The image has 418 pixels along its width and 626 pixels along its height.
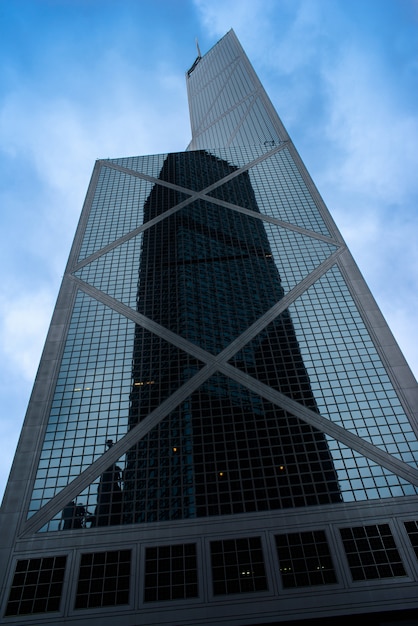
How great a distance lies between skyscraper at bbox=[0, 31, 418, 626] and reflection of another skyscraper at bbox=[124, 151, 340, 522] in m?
0.13

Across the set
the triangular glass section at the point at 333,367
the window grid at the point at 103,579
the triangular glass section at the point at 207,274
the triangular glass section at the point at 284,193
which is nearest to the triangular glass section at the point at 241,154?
the triangular glass section at the point at 284,193

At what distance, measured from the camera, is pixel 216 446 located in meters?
32.1

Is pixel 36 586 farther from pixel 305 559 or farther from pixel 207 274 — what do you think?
pixel 207 274

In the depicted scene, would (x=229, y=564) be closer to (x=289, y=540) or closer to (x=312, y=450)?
(x=289, y=540)

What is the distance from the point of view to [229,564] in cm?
2642

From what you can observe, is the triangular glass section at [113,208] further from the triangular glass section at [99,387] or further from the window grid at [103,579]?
the window grid at [103,579]

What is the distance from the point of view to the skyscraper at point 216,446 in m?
25.5

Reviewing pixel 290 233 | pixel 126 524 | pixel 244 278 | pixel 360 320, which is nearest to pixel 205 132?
pixel 290 233

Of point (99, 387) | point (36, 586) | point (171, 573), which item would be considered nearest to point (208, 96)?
point (99, 387)

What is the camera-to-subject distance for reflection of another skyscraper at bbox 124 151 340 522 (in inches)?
1162

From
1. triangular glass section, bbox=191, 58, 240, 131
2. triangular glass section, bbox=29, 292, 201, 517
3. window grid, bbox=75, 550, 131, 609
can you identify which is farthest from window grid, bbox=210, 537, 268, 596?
triangular glass section, bbox=191, 58, 240, 131

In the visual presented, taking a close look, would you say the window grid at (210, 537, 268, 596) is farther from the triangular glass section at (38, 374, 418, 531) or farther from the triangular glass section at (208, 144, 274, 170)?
the triangular glass section at (208, 144, 274, 170)

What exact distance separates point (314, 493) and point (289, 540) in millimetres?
3386

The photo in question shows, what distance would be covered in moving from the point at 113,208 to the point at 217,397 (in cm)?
3482
